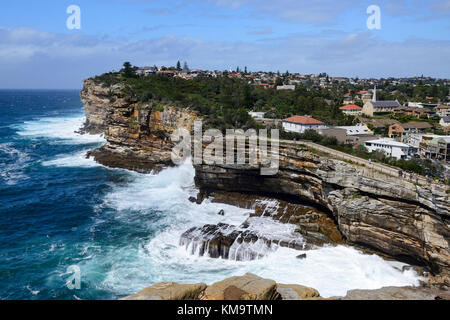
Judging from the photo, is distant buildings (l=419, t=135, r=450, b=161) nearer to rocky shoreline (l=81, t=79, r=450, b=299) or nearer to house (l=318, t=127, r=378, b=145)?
house (l=318, t=127, r=378, b=145)

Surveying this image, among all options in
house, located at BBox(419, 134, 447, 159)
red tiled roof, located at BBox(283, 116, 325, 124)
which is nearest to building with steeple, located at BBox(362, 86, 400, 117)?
red tiled roof, located at BBox(283, 116, 325, 124)

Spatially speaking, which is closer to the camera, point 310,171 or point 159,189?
point 310,171

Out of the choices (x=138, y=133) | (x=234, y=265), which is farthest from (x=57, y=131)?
(x=234, y=265)

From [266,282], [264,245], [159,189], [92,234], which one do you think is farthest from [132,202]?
[266,282]

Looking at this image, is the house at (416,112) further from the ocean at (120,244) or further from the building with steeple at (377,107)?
the ocean at (120,244)

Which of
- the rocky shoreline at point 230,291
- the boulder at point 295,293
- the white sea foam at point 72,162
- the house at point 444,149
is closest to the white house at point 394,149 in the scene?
the house at point 444,149

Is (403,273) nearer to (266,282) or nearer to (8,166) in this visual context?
(266,282)
